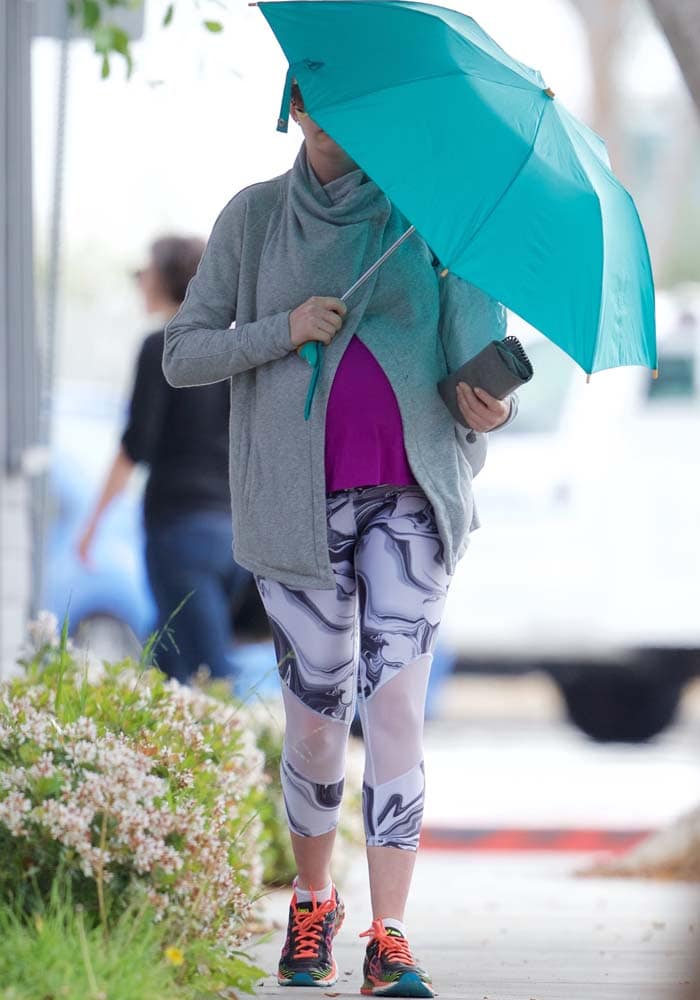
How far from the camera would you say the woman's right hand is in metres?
3.17

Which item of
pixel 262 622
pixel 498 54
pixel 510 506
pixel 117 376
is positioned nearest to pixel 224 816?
pixel 498 54

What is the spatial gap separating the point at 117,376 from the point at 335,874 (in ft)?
25.0

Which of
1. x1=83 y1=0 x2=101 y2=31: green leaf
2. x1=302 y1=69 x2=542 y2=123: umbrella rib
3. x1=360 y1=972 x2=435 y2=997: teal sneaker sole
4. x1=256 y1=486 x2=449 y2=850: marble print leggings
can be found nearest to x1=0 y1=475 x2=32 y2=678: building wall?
x1=83 y1=0 x2=101 y2=31: green leaf

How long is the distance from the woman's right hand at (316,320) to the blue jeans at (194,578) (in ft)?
9.62

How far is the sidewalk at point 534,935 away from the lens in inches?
134

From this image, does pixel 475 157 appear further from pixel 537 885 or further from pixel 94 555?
pixel 94 555

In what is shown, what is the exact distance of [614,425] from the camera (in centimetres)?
1010

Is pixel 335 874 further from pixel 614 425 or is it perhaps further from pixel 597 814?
pixel 614 425

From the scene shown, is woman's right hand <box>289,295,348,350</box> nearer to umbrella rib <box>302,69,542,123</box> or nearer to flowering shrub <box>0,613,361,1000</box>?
umbrella rib <box>302,69,542,123</box>

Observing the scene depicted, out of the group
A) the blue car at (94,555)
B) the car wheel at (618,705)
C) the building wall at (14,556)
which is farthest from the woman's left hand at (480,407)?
the car wheel at (618,705)

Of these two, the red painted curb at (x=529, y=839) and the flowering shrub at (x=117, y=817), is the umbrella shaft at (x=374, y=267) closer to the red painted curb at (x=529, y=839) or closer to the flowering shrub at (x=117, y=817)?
the flowering shrub at (x=117, y=817)

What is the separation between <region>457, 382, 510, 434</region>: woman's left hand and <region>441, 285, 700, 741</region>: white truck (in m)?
6.52

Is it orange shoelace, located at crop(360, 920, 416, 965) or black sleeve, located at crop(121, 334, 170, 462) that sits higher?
black sleeve, located at crop(121, 334, 170, 462)

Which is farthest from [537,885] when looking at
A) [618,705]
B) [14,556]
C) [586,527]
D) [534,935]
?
[618,705]
